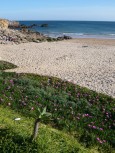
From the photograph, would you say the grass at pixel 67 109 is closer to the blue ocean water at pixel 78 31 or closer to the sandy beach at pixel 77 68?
the sandy beach at pixel 77 68

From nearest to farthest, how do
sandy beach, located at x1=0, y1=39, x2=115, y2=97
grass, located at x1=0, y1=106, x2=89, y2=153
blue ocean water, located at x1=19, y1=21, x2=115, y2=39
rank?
grass, located at x1=0, y1=106, x2=89, y2=153 < sandy beach, located at x1=0, y1=39, x2=115, y2=97 < blue ocean water, located at x1=19, y1=21, x2=115, y2=39

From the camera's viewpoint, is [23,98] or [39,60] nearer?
[23,98]

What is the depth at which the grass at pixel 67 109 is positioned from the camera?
9232 millimetres

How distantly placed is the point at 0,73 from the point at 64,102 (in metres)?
5.32

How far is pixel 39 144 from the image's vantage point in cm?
736

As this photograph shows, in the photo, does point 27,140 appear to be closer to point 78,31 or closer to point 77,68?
point 77,68

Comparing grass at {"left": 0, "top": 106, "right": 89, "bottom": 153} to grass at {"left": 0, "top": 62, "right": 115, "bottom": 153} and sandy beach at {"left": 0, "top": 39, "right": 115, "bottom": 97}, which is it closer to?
grass at {"left": 0, "top": 62, "right": 115, "bottom": 153}

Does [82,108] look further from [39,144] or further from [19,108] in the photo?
[39,144]

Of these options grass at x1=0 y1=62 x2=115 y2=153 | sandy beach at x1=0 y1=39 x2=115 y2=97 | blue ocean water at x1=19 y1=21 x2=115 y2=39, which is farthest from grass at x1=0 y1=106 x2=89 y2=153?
blue ocean water at x1=19 y1=21 x2=115 y2=39

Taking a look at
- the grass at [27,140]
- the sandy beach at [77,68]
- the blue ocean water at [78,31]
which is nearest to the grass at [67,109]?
the grass at [27,140]

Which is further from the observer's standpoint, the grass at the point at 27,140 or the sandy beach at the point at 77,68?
the sandy beach at the point at 77,68

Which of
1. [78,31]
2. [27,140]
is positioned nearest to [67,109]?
[27,140]

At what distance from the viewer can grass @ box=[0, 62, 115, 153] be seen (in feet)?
30.3

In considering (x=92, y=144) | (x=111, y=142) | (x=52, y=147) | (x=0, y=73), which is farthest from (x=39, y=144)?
(x=0, y=73)
